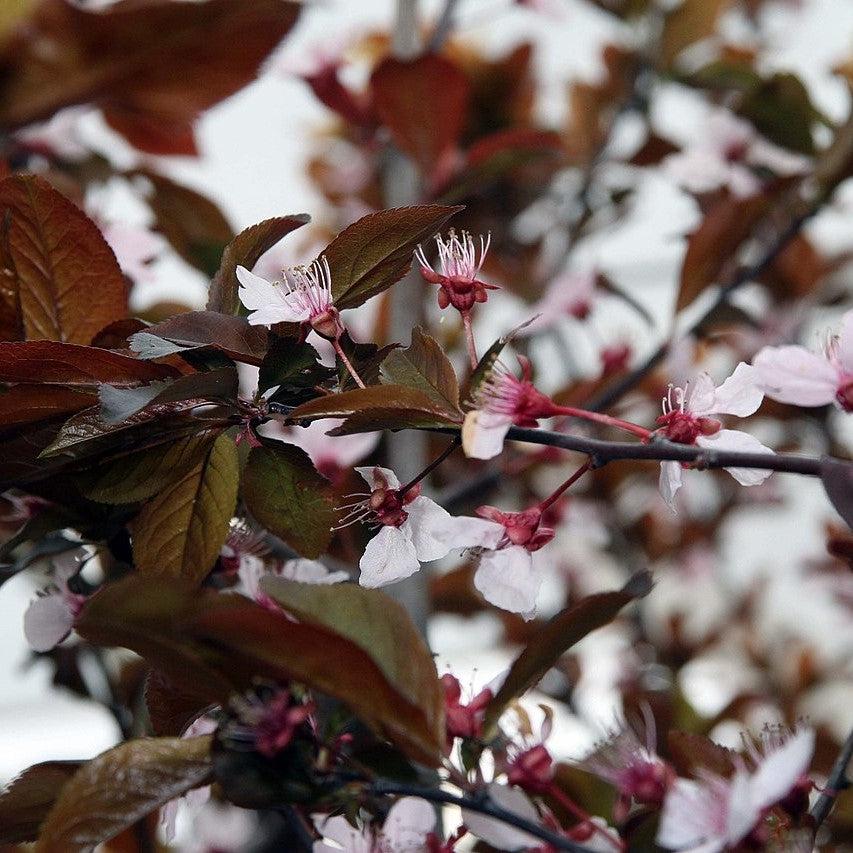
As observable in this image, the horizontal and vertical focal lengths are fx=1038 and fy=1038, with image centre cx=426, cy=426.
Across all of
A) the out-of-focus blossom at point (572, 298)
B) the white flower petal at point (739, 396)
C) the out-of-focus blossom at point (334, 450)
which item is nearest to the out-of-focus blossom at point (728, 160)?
the out-of-focus blossom at point (572, 298)

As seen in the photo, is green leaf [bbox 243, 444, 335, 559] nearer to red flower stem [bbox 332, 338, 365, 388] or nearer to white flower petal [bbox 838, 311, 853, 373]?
red flower stem [bbox 332, 338, 365, 388]

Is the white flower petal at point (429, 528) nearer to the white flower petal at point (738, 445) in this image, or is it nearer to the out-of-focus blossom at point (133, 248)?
the white flower petal at point (738, 445)

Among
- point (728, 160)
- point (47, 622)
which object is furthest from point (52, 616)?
point (728, 160)

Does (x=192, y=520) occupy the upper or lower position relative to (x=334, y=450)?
upper

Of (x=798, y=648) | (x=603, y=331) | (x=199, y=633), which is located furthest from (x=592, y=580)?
(x=199, y=633)

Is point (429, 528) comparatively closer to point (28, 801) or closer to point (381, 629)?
point (381, 629)

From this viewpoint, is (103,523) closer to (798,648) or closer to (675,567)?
(675,567)

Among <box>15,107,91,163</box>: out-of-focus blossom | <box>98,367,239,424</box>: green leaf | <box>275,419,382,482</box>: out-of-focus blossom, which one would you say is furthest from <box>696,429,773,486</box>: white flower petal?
<box>15,107,91,163</box>: out-of-focus blossom
